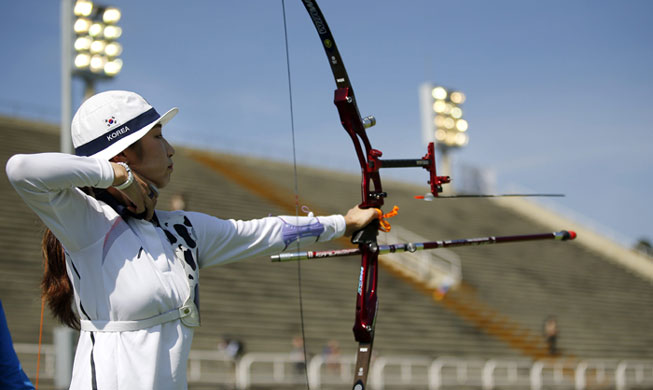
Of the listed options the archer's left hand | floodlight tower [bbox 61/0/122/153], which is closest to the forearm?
the archer's left hand

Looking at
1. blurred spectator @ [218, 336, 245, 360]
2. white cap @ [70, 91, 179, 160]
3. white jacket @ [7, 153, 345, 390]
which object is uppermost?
white cap @ [70, 91, 179, 160]

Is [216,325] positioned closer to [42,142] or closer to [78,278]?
[42,142]

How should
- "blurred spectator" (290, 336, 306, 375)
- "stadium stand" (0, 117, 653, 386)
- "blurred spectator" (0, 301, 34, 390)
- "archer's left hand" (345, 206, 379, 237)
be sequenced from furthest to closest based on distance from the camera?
"stadium stand" (0, 117, 653, 386) < "blurred spectator" (290, 336, 306, 375) < "archer's left hand" (345, 206, 379, 237) < "blurred spectator" (0, 301, 34, 390)

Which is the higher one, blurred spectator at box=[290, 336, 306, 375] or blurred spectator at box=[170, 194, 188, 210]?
blurred spectator at box=[170, 194, 188, 210]

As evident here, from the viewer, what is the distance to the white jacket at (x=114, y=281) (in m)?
2.24

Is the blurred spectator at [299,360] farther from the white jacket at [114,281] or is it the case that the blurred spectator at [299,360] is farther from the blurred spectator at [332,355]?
the white jacket at [114,281]

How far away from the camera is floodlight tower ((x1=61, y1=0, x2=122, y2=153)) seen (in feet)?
23.1

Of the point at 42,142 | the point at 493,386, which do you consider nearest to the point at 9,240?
the point at 42,142

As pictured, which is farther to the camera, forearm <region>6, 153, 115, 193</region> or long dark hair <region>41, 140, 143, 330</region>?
long dark hair <region>41, 140, 143, 330</region>

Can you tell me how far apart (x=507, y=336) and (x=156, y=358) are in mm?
16023

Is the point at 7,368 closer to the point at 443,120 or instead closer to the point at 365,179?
the point at 365,179

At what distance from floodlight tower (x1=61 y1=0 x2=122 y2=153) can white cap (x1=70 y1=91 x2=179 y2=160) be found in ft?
13.5

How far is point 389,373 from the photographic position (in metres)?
14.2

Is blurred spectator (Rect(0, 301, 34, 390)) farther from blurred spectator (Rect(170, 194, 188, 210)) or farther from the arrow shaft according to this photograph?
blurred spectator (Rect(170, 194, 188, 210))
